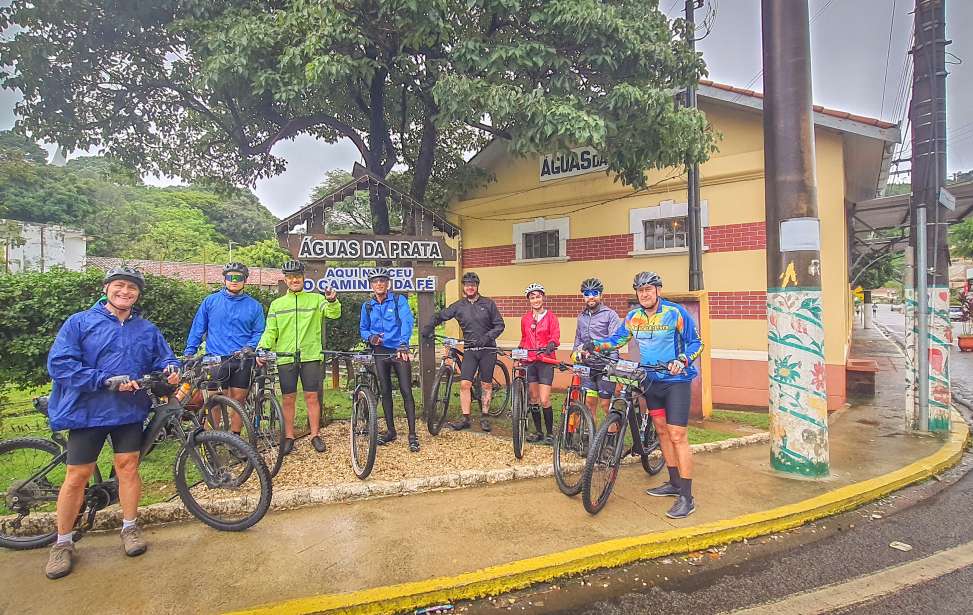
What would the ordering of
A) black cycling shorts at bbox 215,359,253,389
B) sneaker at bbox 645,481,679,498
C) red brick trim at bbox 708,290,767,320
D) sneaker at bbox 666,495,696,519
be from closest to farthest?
sneaker at bbox 666,495,696,519 < sneaker at bbox 645,481,679,498 < black cycling shorts at bbox 215,359,253,389 < red brick trim at bbox 708,290,767,320

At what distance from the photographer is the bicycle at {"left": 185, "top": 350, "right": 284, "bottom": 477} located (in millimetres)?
4297

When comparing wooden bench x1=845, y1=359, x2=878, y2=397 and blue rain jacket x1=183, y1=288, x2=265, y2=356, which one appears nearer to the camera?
blue rain jacket x1=183, y1=288, x2=265, y2=356

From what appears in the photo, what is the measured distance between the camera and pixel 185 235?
139ft

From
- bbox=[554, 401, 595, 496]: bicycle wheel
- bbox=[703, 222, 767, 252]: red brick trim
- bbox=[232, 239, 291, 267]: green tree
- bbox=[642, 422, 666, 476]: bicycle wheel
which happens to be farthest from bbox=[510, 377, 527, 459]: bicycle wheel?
bbox=[232, 239, 291, 267]: green tree

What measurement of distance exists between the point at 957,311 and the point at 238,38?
4229 cm

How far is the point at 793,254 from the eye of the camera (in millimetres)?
4988

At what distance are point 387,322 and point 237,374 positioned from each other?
156cm

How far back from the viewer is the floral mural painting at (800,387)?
483cm

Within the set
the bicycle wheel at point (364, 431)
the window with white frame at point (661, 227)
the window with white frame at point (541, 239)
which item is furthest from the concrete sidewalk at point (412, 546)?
the window with white frame at point (541, 239)

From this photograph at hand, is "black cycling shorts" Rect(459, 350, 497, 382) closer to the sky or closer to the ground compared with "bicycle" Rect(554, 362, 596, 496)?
closer to the sky

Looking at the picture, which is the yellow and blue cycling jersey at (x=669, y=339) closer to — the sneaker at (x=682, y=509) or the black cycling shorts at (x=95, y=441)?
the sneaker at (x=682, y=509)

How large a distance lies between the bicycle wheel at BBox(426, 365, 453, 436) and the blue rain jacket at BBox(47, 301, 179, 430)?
3005 millimetres

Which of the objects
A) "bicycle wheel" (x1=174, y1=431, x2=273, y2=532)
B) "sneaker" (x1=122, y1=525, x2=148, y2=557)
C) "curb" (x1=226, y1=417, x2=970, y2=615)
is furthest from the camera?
"bicycle wheel" (x1=174, y1=431, x2=273, y2=532)

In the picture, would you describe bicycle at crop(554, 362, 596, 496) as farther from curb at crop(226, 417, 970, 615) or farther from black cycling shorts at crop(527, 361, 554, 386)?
curb at crop(226, 417, 970, 615)
